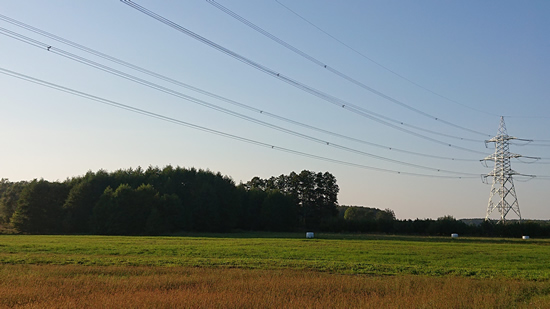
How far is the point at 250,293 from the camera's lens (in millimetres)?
18250

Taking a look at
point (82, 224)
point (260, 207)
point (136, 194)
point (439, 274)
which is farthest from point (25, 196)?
point (439, 274)

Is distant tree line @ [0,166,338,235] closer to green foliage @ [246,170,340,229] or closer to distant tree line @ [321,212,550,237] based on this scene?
green foliage @ [246,170,340,229]

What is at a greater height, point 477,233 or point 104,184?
point 104,184

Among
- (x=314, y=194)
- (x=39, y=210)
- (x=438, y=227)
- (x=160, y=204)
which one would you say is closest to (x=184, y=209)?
(x=160, y=204)

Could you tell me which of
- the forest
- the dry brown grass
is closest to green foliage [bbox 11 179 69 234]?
the forest

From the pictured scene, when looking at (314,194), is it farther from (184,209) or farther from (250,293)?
(250,293)

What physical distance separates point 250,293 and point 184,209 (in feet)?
357

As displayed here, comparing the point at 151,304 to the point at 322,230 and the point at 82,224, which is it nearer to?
the point at 82,224

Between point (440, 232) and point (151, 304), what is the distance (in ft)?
379

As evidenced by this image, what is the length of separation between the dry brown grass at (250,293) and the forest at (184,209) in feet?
279

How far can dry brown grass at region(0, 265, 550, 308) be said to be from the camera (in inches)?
622

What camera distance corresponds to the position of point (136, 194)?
11094cm

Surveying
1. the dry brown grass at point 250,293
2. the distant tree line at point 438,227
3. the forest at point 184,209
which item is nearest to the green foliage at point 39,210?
the forest at point 184,209

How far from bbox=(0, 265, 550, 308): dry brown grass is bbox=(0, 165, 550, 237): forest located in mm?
84977
